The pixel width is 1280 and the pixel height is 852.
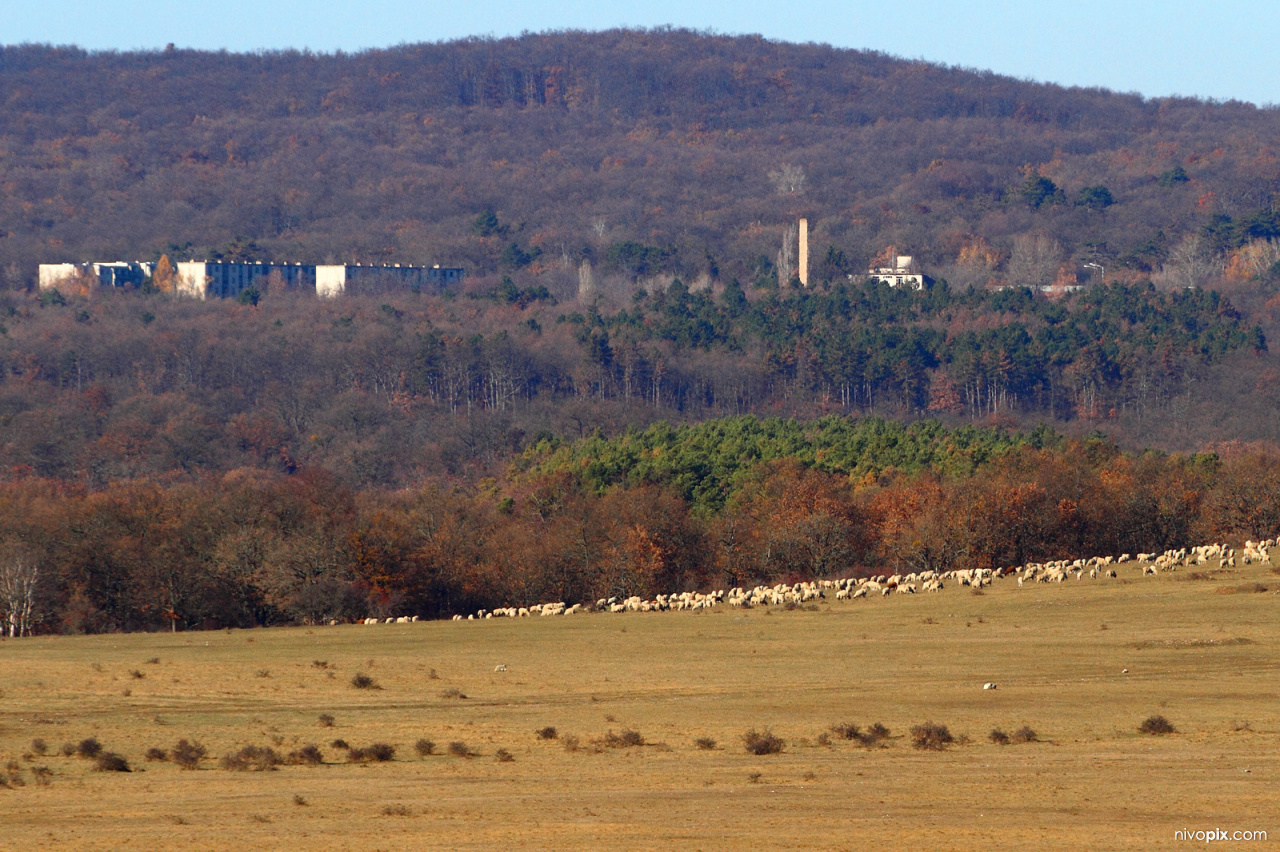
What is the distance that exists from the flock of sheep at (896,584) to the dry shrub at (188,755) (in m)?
36.9

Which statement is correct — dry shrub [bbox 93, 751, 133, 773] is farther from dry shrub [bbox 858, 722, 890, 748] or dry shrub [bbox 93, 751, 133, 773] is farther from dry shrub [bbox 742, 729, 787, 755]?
dry shrub [bbox 858, 722, 890, 748]

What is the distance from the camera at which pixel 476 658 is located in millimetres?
49875

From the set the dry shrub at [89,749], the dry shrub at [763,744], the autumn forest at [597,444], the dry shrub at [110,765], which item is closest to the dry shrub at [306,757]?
the dry shrub at [110,765]

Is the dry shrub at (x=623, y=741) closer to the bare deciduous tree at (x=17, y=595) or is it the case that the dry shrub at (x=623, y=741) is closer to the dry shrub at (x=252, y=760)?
the dry shrub at (x=252, y=760)

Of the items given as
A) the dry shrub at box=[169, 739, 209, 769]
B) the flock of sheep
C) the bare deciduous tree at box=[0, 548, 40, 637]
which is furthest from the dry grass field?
the bare deciduous tree at box=[0, 548, 40, 637]

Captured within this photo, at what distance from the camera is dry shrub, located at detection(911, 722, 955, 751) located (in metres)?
30.3

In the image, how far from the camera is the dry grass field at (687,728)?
77.3 feet

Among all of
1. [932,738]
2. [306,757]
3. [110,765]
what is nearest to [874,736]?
[932,738]

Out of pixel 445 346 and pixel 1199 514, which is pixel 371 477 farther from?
pixel 1199 514

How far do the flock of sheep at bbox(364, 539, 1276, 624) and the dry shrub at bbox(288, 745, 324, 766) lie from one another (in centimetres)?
3653

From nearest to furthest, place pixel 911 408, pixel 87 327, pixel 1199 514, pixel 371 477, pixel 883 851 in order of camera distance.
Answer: pixel 883 851 → pixel 1199 514 → pixel 371 477 → pixel 911 408 → pixel 87 327

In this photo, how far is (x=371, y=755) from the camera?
3014 cm

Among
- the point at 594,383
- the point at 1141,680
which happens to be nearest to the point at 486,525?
the point at 1141,680

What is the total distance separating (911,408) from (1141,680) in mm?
129316
